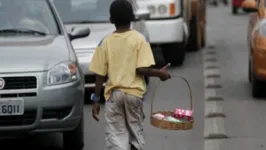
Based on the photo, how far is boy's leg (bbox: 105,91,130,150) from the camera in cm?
727

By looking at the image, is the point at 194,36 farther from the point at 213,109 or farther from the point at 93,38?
the point at 213,109

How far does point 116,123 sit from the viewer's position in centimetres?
733

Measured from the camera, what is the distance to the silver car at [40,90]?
884cm

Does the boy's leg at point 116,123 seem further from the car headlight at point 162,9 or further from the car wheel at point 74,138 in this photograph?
the car headlight at point 162,9

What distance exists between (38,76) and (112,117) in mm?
1780

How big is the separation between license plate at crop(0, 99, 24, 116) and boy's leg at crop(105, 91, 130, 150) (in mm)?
1649

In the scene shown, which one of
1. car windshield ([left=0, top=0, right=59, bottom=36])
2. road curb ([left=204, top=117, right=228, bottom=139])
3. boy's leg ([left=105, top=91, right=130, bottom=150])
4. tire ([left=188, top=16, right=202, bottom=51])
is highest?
car windshield ([left=0, top=0, right=59, bottom=36])

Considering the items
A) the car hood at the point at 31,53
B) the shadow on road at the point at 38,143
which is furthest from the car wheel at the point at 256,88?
the car hood at the point at 31,53

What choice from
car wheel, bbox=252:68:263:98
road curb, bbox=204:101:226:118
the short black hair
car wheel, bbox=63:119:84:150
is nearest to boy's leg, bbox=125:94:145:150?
the short black hair

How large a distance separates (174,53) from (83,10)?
13.0 feet

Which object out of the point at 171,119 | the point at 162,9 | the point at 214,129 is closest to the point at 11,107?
the point at 171,119

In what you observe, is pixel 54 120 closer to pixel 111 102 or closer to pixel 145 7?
pixel 111 102

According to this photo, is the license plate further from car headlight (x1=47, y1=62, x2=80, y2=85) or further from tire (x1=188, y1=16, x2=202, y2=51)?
tire (x1=188, y1=16, x2=202, y2=51)

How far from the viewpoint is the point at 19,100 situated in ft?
28.9
